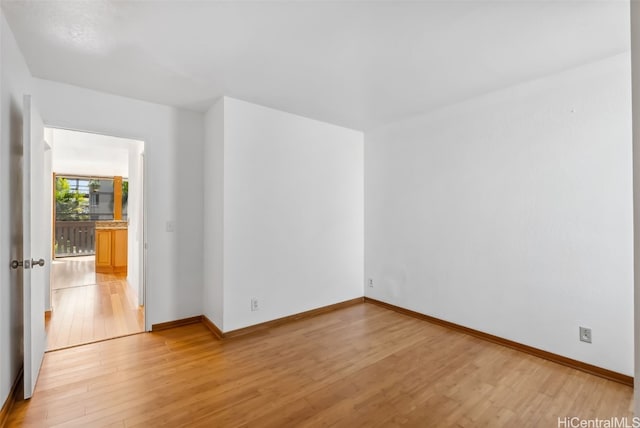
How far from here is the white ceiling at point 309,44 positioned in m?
1.79

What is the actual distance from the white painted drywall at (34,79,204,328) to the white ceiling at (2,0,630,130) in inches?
9.2

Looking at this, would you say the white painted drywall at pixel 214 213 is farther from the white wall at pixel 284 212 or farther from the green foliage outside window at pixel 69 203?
the green foliage outside window at pixel 69 203

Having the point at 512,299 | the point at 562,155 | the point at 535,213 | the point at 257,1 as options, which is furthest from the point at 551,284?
the point at 257,1

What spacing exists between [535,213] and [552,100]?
1001 millimetres

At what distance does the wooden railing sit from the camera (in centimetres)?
793

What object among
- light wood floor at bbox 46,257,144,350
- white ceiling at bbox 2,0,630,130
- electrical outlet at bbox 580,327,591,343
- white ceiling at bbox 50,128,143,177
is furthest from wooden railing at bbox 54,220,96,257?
electrical outlet at bbox 580,327,591,343

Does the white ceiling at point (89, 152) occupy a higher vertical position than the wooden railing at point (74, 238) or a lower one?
higher

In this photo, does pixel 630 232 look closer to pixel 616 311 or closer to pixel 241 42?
pixel 616 311

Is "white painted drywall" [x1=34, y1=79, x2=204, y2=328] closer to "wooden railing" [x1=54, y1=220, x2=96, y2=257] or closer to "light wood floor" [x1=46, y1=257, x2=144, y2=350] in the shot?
"light wood floor" [x1=46, y1=257, x2=144, y2=350]

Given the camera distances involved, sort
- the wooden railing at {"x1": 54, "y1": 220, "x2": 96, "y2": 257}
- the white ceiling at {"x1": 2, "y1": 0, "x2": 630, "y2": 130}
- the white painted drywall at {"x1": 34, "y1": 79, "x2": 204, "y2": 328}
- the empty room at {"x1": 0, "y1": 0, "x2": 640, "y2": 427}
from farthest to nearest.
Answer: the wooden railing at {"x1": 54, "y1": 220, "x2": 96, "y2": 257} < the white painted drywall at {"x1": 34, "y1": 79, "x2": 204, "y2": 328} < the empty room at {"x1": 0, "y1": 0, "x2": 640, "y2": 427} < the white ceiling at {"x1": 2, "y1": 0, "x2": 630, "y2": 130}

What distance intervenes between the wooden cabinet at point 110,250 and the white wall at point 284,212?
4051 millimetres

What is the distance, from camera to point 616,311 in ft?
7.48

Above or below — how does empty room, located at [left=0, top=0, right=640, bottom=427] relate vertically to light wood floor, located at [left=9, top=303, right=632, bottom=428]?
above

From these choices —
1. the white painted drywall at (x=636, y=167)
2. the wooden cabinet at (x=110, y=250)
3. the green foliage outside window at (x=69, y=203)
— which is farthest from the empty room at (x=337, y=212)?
the green foliage outside window at (x=69, y=203)
